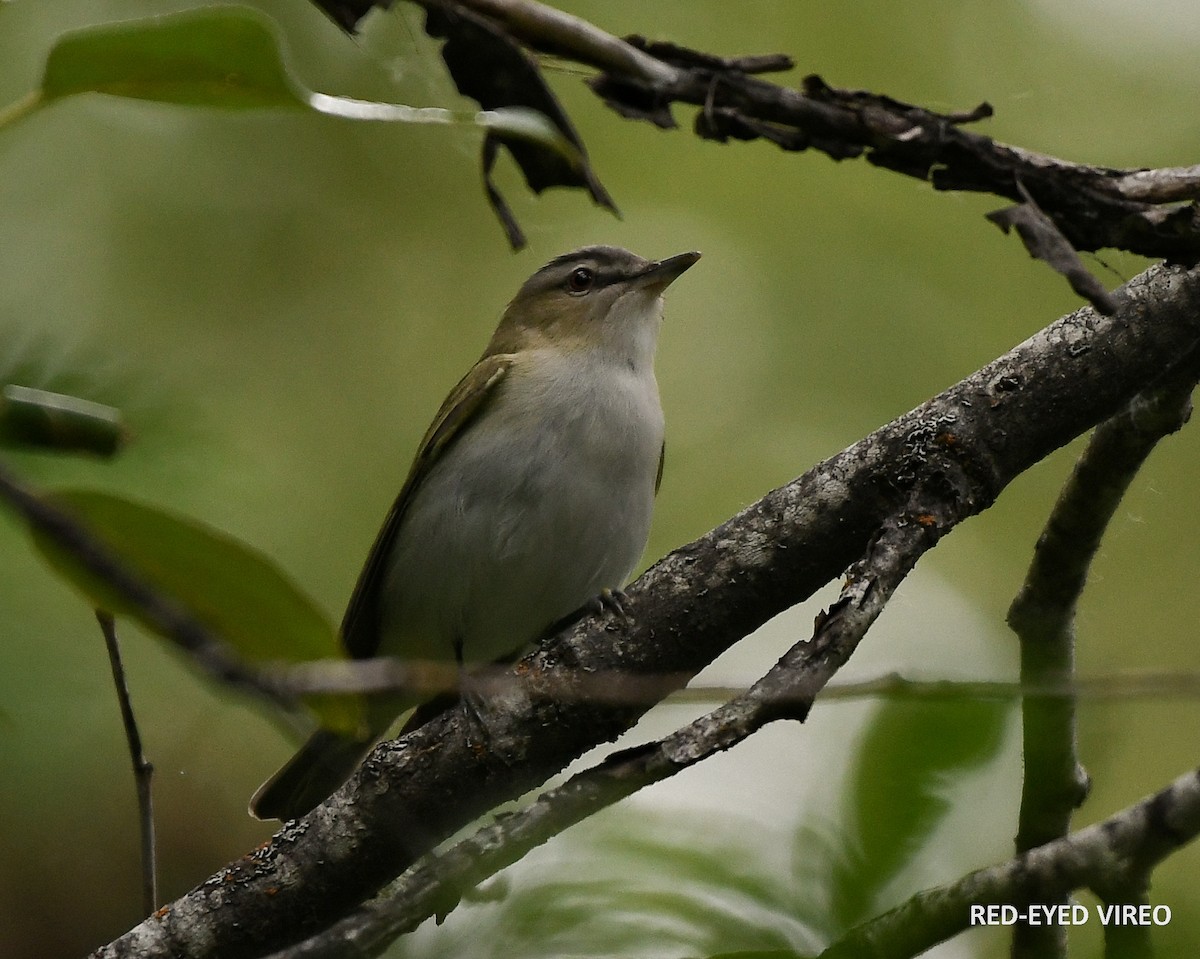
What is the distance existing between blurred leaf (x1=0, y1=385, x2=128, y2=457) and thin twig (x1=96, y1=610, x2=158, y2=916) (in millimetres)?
1005

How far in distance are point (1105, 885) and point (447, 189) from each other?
7845 millimetres

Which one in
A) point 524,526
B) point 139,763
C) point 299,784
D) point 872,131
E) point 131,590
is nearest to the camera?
point 131,590

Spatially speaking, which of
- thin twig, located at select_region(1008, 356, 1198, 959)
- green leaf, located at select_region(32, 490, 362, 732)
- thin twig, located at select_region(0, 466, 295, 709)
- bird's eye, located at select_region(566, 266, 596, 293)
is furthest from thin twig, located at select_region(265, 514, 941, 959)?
bird's eye, located at select_region(566, 266, 596, 293)

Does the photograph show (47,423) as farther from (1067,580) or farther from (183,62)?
(1067,580)

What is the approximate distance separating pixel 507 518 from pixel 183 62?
10.4ft

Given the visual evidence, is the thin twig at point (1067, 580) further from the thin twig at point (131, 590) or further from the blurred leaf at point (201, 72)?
the thin twig at point (131, 590)

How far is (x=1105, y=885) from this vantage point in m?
1.89

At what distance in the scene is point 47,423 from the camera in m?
1.32

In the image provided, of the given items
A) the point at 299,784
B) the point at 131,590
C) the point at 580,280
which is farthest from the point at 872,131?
the point at 580,280

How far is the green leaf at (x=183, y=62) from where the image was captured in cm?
142

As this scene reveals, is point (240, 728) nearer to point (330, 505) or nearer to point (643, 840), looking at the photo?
point (330, 505)

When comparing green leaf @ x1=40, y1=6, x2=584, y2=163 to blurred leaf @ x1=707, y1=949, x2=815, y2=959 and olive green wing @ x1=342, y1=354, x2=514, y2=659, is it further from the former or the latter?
olive green wing @ x1=342, y1=354, x2=514, y2=659

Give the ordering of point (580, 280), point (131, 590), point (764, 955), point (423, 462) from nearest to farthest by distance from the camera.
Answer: point (131, 590)
point (764, 955)
point (423, 462)
point (580, 280)

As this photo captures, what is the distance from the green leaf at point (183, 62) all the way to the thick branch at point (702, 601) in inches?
61.2
